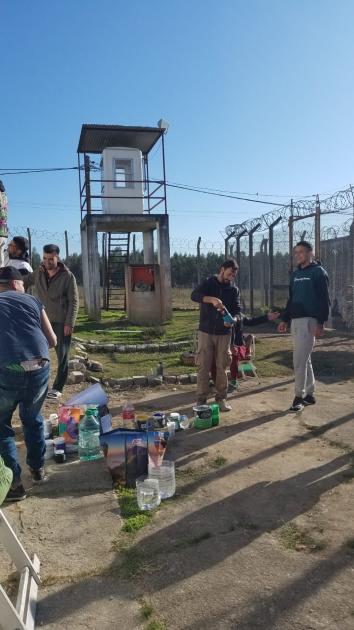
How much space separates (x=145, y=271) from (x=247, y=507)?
13.1 metres

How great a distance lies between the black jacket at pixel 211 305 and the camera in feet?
18.4

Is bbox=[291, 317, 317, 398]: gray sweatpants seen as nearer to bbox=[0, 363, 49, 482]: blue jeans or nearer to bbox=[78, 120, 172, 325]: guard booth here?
bbox=[0, 363, 49, 482]: blue jeans

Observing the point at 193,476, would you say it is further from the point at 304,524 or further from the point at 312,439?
the point at 312,439

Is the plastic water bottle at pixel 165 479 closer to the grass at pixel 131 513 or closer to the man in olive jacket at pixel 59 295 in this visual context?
the grass at pixel 131 513

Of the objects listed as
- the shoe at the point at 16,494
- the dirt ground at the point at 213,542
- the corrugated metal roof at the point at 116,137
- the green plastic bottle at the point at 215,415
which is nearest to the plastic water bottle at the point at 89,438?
the dirt ground at the point at 213,542

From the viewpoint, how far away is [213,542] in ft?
9.93

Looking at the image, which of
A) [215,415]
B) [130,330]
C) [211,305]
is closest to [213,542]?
[215,415]

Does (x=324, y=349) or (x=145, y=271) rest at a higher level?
(x=145, y=271)

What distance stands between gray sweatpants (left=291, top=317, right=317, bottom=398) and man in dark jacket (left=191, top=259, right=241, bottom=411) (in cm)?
78

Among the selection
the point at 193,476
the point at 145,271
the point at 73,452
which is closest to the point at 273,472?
the point at 193,476

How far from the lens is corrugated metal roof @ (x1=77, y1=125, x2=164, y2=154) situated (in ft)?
50.7

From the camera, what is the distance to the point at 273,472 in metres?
4.07

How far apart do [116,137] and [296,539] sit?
1537 cm

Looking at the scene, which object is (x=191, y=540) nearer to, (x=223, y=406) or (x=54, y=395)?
(x=223, y=406)
